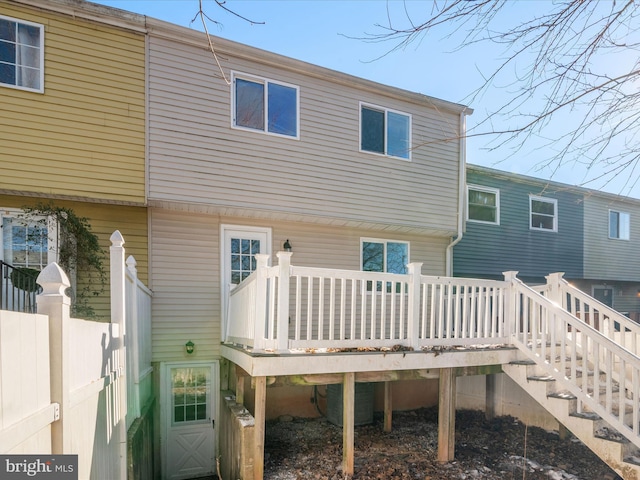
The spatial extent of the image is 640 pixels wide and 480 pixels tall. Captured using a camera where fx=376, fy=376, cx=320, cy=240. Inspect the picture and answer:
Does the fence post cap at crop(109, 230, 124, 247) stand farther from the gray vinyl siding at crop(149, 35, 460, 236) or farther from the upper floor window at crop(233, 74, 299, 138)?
the upper floor window at crop(233, 74, 299, 138)

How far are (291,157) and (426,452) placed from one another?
5344mm

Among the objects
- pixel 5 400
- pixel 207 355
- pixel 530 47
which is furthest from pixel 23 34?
pixel 530 47

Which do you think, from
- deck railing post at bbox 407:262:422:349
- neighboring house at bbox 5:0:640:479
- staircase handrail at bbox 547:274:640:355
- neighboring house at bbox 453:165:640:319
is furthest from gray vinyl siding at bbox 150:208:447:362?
neighboring house at bbox 453:165:640:319

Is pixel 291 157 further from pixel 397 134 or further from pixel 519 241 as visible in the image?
pixel 519 241

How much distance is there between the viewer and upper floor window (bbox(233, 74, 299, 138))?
6613 millimetres

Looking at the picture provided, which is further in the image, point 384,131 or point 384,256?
point 384,256

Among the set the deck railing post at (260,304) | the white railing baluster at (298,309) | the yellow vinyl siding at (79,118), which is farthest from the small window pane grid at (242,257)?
the white railing baluster at (298,309)

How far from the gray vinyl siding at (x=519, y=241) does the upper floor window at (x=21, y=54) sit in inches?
371

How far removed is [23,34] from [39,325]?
18.3 feet

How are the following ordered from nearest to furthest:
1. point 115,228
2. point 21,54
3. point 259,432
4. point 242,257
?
point 259,432, point 21,54, point 115,228, point 242,257

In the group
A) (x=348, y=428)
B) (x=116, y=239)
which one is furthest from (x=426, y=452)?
(x=116, y=239)

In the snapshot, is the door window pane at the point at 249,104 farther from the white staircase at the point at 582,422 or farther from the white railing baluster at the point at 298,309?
the white staircase at the point at 582,422

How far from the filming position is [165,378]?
20.9ft

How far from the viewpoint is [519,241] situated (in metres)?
11.3
